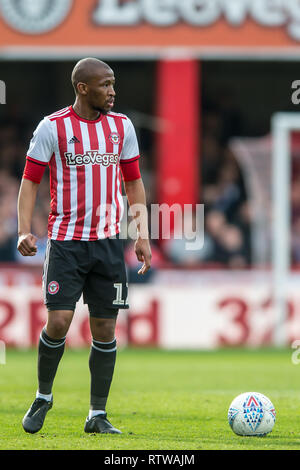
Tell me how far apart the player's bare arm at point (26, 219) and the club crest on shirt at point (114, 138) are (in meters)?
0.47

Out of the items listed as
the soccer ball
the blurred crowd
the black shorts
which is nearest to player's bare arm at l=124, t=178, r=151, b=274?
the black shorts

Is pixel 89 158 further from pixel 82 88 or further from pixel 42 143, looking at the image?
pixel 82 88

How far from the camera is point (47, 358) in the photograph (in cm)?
556

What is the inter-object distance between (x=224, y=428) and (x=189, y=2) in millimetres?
8496

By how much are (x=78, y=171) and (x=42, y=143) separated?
24 centimetres

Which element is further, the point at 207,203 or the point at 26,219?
the point at 207,203

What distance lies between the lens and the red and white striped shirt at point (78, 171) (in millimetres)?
5492

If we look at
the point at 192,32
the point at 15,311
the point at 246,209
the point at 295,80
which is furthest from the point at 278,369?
the point at 295,80

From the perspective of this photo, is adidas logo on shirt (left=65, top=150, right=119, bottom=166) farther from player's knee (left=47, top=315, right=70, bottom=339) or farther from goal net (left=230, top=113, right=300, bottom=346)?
goal net (left=230, top=113, right=300, bottom=346)

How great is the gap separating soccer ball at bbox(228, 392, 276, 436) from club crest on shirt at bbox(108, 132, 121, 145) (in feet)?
5.11

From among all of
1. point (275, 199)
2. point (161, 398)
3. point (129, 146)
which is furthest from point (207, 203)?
point (129, 146)

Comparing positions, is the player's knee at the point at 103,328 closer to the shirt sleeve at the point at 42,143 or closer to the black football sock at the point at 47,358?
the black football sock at the point at 47,358

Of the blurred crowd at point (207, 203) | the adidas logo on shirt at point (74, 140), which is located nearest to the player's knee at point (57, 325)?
the adidas logo on shirt at point (74, 140)

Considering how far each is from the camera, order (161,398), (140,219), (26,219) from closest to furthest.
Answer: (26,219), (140,219), (161,398)
